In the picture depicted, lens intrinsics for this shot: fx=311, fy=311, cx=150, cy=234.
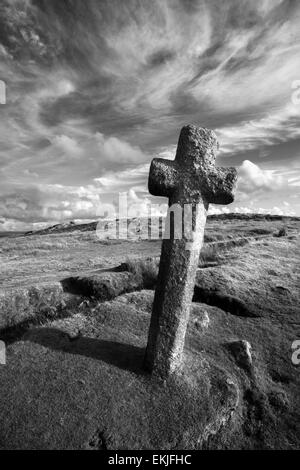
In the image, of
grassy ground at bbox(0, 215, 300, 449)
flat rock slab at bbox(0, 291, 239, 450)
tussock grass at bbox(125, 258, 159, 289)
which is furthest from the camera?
tussock grass at bbox(125, 258, 159, 289)

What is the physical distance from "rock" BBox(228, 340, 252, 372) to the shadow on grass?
11.0 ft

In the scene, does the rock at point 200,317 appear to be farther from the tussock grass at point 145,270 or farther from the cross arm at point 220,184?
the cross arm at point 220,184

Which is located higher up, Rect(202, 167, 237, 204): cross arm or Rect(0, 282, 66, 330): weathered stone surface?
Rect(202, 167, 237, 204): cross arm

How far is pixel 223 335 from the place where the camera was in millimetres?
12781

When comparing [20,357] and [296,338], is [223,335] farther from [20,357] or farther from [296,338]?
[20,357]

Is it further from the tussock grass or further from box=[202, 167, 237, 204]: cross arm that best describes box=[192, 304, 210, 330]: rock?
box=[202, 167, 237, 204]: cross arm

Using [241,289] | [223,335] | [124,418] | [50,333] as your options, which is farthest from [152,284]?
[124,418]

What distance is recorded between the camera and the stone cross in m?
9.12

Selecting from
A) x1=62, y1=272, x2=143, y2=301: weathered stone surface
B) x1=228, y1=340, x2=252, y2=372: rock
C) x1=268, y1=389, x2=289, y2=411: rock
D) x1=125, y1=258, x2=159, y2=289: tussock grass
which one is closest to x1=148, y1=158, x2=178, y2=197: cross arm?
x1=228, y1=340, x2=252, y2=372: rock

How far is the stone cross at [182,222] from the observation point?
9.12 metres

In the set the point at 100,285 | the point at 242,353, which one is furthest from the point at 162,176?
the point at 100,285

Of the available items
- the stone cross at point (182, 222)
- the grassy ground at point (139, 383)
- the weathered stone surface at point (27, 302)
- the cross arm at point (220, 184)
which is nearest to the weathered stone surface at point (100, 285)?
the grassy ground at point (139, 383)

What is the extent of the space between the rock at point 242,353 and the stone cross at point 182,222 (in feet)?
9.58

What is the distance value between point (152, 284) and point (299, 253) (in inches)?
638
